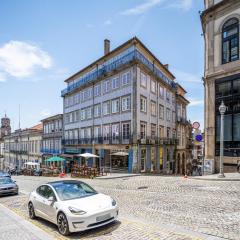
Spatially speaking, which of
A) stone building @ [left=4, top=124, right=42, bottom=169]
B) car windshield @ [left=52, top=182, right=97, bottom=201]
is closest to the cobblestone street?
car windshield @ [left=52, top=182, right=97, bottom=201]

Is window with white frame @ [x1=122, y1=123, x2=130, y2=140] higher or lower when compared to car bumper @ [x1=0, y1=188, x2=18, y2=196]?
higher

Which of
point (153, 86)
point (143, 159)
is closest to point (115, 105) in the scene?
point (153, 86)

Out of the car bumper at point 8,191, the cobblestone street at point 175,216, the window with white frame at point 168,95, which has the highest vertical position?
the window with white frame at point 168,95

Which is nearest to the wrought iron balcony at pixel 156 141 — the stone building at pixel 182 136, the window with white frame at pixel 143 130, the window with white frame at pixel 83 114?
the window with white frame at pixel 143 130

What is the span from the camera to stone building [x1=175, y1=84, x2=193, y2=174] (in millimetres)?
43100

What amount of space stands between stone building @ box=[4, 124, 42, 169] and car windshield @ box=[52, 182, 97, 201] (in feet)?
160

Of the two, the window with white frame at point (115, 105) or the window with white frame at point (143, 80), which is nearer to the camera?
the window with white frame at point (143, 80)

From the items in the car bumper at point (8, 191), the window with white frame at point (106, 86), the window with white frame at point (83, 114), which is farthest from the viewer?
the window with white frame at point (83, 114)

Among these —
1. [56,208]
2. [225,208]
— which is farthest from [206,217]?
[56,208]

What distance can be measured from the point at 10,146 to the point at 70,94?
42383 mm

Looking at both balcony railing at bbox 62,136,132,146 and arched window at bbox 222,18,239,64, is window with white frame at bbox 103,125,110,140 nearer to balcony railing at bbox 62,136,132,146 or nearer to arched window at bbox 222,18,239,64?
balcony railing at bbox 62,136,132,146

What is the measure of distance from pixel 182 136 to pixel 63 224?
40.6 meters

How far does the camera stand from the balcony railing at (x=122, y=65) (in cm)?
3042

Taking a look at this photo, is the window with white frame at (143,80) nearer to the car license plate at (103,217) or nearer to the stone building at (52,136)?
the stone building at (52,136)
